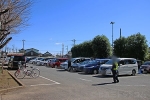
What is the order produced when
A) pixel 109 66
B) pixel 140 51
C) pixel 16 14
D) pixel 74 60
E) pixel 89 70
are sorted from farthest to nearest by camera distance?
pixel 140 51 → pixel 74 60 → pixel 89 70 → pixel 109 66 → pixel 16 14

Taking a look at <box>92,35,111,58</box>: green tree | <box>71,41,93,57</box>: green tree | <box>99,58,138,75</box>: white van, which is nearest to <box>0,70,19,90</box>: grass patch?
<box>99,58,138,75</box>: white van

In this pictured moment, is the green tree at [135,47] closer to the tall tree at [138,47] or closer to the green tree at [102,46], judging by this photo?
the tall tree at [138,47]

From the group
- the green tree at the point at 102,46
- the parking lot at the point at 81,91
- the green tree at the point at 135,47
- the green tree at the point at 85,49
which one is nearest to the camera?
the parking lot at the point at 81,91

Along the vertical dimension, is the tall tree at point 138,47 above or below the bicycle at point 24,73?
above

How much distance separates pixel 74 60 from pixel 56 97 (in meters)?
Result: 22.6

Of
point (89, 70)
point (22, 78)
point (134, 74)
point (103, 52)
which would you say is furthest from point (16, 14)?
point (103, 52)

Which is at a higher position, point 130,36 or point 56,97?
point 130,36

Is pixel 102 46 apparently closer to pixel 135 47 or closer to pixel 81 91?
pixel 135 47

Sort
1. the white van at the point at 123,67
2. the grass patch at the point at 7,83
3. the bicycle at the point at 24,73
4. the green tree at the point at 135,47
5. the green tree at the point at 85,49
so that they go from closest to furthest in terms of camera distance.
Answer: the grass patch at the point at 7,83, the bicycle at the point at 24,73, the white van at the point at 123,67, the green tree at the point at 135,47, the green tree at the point at 85,49

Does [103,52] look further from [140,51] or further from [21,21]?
[21,21]

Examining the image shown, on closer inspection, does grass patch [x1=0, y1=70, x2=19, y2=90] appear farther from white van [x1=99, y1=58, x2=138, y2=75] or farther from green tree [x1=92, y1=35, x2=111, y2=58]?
green tree [x1=92, y1=35, x2=111, y2=58]

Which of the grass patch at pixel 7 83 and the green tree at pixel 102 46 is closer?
the grass patch at pixel 7 83

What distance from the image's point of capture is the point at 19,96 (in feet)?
37.0

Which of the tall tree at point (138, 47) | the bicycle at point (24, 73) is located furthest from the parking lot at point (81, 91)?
the tall tree at point (138, 47)
